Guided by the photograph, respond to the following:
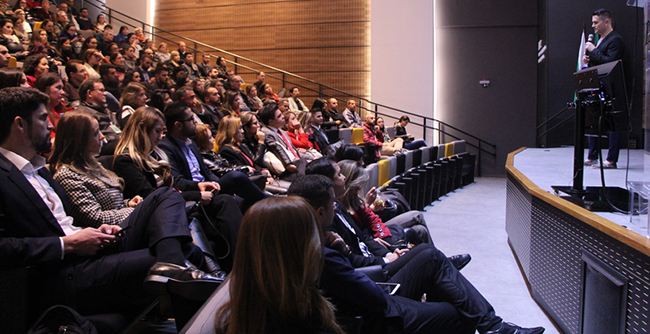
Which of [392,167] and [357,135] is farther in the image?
[357,135]

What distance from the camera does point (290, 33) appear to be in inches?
399

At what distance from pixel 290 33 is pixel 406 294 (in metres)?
8.80

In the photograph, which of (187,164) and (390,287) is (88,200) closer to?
(187,164)

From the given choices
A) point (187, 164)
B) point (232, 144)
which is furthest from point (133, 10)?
point (187, 164)

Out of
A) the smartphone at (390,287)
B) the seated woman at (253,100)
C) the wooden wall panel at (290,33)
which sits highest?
the wooden wall panel at (290,33)

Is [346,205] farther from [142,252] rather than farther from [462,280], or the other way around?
[142,252]

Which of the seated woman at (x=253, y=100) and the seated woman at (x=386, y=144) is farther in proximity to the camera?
the seated woman at (x=386, y=144)

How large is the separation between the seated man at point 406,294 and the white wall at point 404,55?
7675 millimetres

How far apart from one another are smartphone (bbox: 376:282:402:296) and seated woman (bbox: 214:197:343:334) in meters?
0.73

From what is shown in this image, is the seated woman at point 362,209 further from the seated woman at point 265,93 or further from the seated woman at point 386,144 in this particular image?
the seated woman at point 265,93

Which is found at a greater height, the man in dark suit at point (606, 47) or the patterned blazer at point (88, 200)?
the man in dark suit at point (606, 47)

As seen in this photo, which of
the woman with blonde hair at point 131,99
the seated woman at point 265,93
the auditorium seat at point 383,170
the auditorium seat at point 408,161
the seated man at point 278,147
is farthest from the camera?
the seated woman at point 265,93

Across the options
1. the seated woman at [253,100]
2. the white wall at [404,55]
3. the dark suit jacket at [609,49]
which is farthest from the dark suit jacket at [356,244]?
the white wall at [404,55]

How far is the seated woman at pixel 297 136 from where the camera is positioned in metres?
5.03
